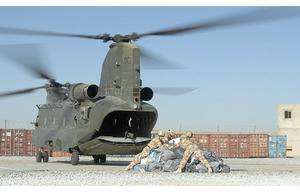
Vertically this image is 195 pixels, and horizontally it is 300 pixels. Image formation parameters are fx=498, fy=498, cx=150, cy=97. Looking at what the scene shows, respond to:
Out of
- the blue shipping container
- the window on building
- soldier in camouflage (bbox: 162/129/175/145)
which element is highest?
the window on building

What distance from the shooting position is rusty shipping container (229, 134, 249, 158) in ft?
141

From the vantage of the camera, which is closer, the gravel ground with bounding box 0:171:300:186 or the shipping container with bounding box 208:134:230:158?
the gravel ground with bounding box 0:171:300:186

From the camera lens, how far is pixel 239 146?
142ft

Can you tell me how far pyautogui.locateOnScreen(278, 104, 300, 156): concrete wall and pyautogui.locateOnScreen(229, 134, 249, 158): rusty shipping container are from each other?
14839mm

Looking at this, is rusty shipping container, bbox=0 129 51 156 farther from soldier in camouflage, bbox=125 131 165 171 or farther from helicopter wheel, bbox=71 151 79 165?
soldier in camouflage, bbox=125 131 165 171

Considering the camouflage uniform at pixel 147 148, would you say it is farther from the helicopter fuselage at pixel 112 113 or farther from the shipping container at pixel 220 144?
the shipping container at pixel 220 144

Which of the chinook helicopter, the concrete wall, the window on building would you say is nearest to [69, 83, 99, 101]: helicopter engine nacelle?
the chinook helicopter

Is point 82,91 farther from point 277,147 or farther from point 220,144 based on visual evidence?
point 277,147

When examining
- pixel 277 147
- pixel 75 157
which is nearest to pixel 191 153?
pixel 75 157

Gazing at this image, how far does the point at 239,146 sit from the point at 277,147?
12.7 feet

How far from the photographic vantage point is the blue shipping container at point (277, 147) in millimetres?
44438
